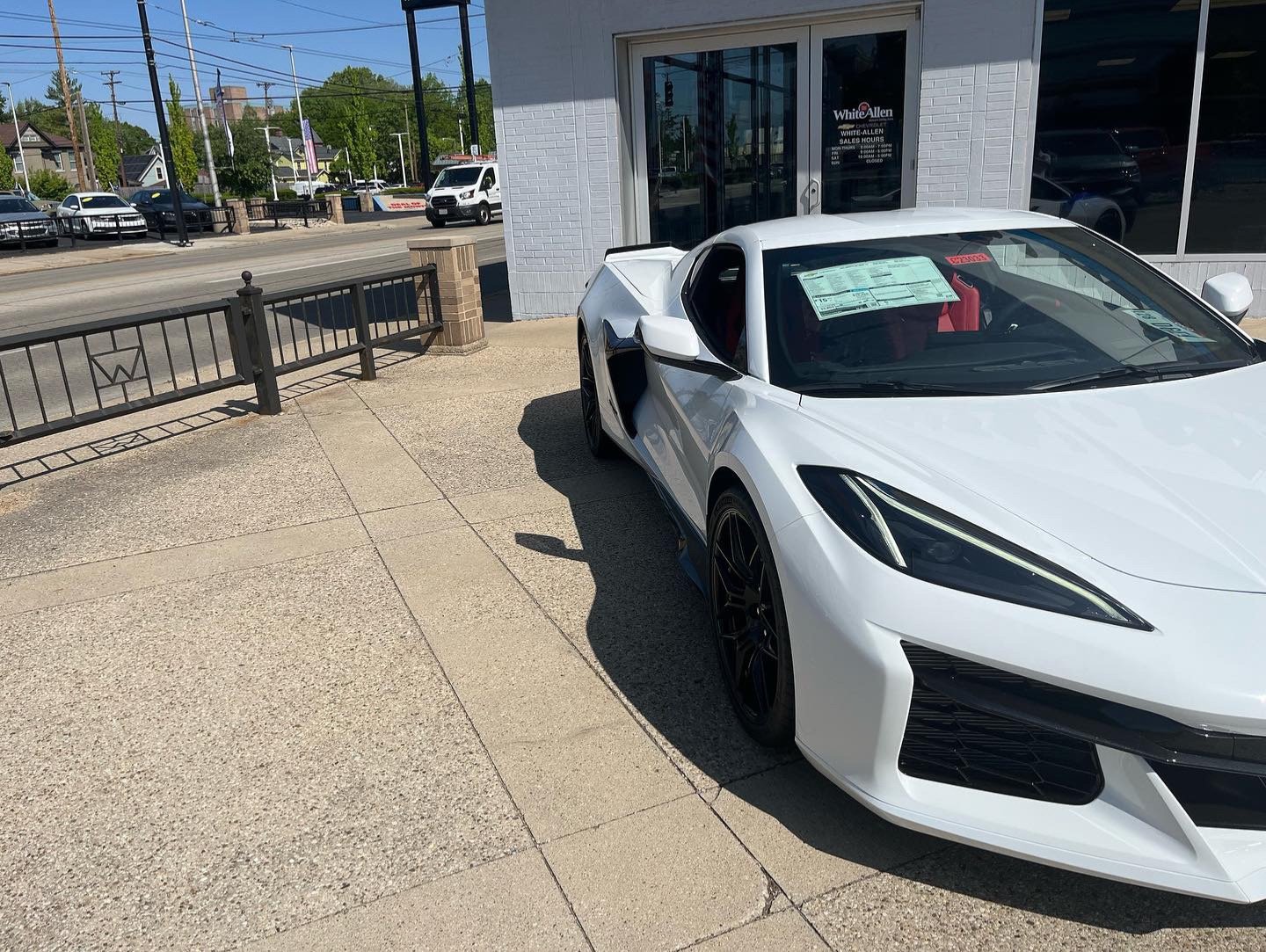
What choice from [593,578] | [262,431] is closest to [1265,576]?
[593,578]

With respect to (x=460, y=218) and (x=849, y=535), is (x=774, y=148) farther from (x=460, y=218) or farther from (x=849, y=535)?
(x=460, y=218)

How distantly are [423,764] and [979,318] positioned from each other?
7.70ft

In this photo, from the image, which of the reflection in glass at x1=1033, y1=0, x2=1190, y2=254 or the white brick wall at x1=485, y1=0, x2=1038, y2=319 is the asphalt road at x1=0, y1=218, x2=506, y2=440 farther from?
the reflection in glass at x1=1033, y1=0, x2=1190, y2=254

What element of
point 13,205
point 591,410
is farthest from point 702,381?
point 13,205

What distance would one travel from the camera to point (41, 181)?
213 feet

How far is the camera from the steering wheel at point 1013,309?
328cm

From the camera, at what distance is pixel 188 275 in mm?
20625

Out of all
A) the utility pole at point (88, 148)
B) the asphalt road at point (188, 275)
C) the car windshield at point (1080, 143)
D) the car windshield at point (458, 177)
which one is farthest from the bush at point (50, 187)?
the car windshield at point (1080, 143)

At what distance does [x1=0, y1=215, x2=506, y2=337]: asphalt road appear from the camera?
15.0m

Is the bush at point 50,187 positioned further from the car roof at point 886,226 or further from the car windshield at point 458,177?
the car roof at point 886,226

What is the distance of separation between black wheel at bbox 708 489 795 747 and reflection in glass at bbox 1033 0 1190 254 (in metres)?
7.81

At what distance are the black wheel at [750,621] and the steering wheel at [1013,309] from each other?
114cm

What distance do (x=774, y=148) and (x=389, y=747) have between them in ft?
28.8

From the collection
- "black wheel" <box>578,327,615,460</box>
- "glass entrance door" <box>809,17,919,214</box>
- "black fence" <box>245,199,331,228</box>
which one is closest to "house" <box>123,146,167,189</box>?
"black fence" <box>245,199,331,228</box>
